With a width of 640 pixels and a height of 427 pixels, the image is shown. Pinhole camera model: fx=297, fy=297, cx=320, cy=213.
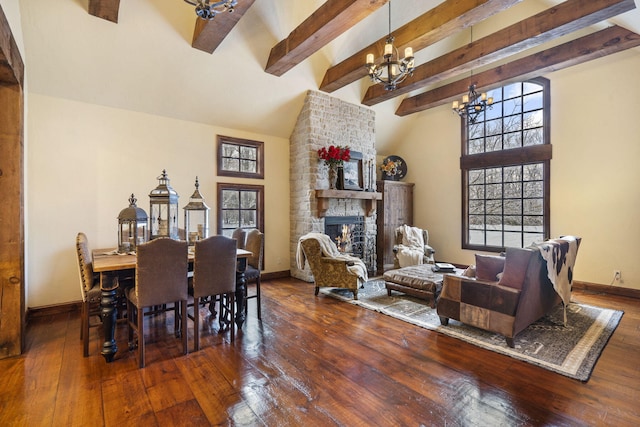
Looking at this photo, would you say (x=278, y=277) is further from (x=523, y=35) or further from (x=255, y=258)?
(x=523, y=35)

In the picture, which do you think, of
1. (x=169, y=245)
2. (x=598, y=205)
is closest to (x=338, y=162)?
(x=169, y=245)

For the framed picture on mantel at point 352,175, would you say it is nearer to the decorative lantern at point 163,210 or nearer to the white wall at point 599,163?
the decorative lantern at point 163,210

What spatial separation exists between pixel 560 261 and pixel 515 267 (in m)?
0.89

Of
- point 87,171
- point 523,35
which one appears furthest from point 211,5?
point 523,35

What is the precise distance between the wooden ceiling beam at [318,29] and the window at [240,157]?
51.7 inches

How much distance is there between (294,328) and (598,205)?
203 inches

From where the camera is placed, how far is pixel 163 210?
325 centimetres

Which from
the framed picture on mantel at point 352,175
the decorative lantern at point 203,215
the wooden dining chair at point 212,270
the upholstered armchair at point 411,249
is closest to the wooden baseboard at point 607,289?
the upholstered armchair at point 411,249

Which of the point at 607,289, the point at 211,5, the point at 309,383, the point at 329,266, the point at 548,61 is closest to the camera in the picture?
the point at 211,5

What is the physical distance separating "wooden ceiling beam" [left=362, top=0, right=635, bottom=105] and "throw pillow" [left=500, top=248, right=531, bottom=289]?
8.96ft

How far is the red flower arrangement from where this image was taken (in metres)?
5.25

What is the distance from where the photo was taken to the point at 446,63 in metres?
4.62

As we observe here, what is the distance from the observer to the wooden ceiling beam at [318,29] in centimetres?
306

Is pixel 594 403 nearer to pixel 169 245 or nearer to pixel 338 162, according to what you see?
pixel 169 245
